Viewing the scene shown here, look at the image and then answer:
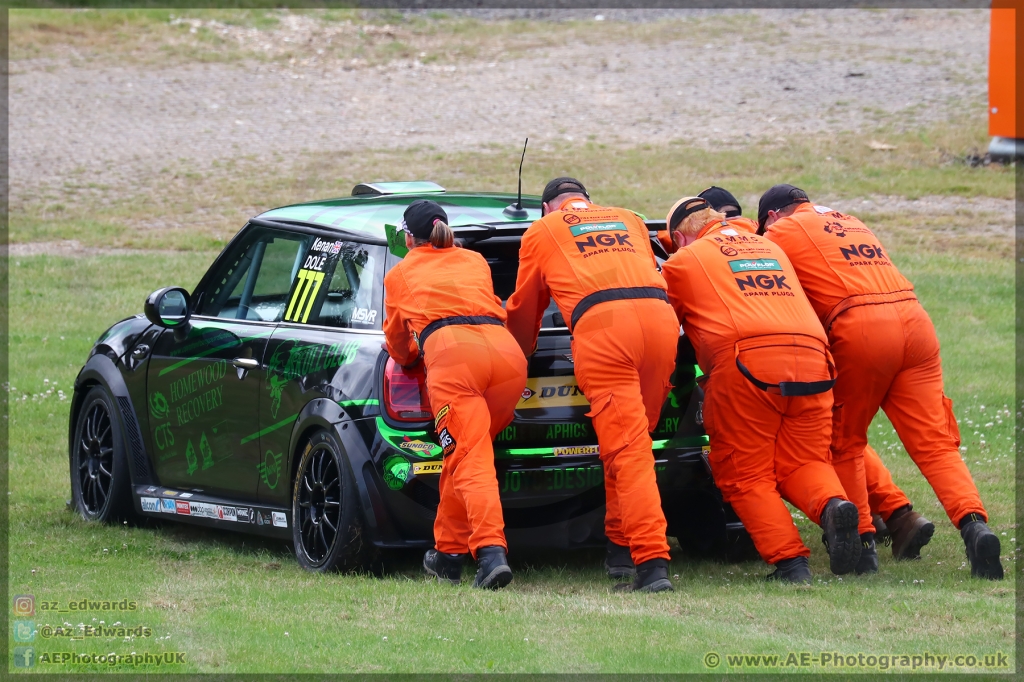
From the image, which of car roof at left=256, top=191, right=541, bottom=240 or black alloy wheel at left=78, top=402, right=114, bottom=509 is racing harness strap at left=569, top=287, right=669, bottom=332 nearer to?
car roof at left=256, top=191, right=541, bottom=240

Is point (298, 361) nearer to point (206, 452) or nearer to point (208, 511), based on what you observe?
point (206, 452)

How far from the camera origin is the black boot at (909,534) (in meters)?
6.94

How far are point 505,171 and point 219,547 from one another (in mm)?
15049

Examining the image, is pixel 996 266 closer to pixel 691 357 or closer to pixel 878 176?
pixel 878 176

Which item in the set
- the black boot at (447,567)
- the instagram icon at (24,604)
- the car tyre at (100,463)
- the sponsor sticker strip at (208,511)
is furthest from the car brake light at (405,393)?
the car tyre at (100,463)

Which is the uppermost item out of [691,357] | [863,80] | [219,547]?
[863,80]

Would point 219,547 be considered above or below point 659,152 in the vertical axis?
below

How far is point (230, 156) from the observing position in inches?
931

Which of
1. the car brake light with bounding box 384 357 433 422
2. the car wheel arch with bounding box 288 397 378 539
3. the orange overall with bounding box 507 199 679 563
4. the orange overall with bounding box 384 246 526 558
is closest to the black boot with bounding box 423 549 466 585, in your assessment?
the orange overall with bounding box 384 246 526 558

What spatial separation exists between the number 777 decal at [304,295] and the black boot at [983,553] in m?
3.14

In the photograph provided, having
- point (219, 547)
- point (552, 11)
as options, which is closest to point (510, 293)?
point (219, 547)

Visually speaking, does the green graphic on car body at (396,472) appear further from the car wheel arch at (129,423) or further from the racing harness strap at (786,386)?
the car wheel arch at (129,423)

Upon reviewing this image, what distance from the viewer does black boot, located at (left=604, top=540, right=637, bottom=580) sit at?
251 inches

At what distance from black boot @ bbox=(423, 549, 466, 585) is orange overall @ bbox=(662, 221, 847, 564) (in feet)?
4.07
